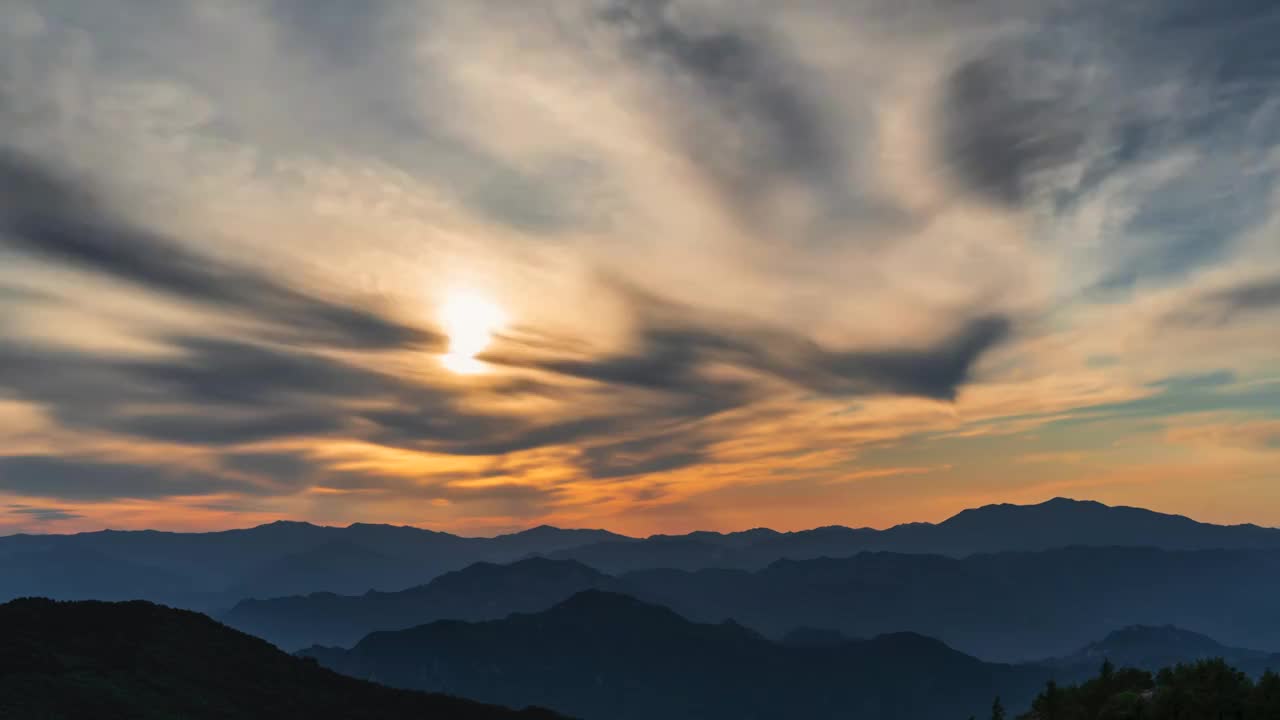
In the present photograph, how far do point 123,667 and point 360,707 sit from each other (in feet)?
120

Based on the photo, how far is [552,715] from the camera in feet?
570

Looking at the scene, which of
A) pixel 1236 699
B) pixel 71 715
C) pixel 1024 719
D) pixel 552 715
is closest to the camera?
pixel 1236 699

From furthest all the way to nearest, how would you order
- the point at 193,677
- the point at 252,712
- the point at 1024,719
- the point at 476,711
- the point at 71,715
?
the point at 476,711 < the point at 193,677 < the point at 252,712 < the point at 71,715 < the point at 1024,719

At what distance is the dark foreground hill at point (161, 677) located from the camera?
107m

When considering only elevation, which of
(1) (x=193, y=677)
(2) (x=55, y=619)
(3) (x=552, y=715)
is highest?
(2) (x=55, y=619)

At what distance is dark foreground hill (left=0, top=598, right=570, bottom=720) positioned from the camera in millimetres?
107062

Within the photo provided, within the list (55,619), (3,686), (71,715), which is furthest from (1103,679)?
(55,619)

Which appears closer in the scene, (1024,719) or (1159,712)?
(1159,712)

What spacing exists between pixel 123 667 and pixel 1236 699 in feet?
477

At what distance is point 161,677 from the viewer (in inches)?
4995

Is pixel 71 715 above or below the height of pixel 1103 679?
below

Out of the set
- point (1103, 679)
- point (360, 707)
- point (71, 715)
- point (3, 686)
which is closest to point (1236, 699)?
point (1103, 679)

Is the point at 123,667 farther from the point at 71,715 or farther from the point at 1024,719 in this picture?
the point at 1024,719

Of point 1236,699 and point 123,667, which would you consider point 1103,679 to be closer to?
point 1236,699
